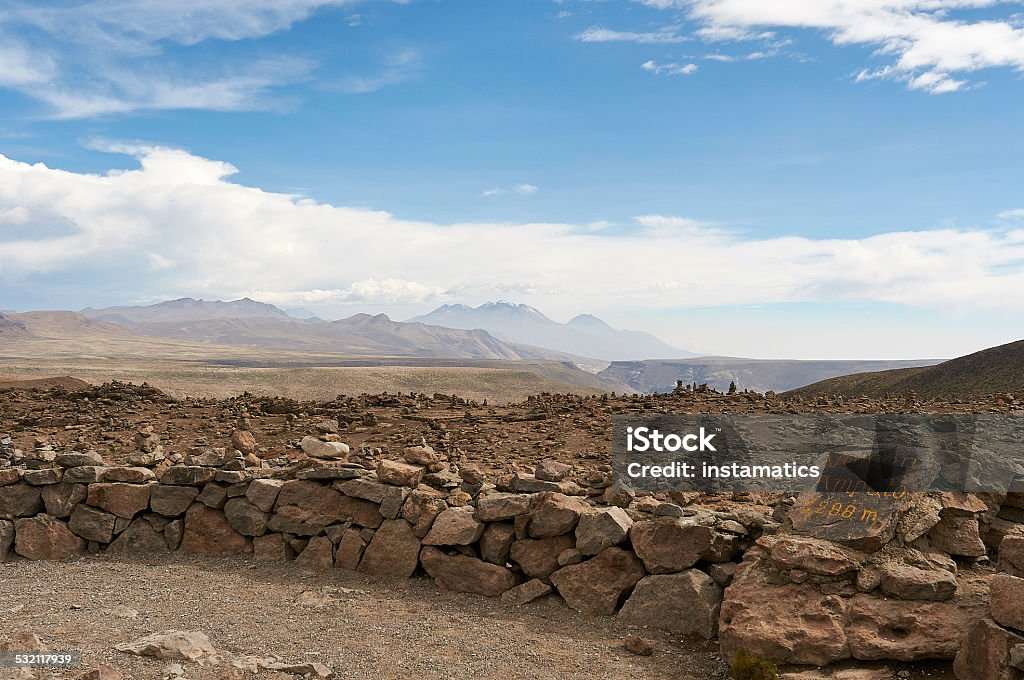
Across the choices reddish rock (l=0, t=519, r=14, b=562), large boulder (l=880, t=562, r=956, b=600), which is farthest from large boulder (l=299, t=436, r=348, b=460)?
large boulder (l=880, t=562, r=956, b=600)

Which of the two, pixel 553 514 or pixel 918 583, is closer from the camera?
pixel 918 583

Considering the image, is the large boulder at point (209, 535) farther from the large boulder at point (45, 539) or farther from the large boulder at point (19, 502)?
the large boulder at point (19, 502)

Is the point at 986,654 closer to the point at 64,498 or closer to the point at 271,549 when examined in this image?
the point at 271,549

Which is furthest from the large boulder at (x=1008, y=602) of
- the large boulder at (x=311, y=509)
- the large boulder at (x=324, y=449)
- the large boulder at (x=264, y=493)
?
the large boulder at (x=324, y=449)

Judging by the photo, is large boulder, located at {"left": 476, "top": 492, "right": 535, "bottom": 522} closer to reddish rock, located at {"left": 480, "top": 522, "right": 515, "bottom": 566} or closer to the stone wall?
the stone wall

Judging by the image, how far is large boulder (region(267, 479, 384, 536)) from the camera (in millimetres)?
11242

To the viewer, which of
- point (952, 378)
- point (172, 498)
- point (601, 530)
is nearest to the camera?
point (601, 530)

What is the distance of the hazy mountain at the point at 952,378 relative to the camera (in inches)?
1496

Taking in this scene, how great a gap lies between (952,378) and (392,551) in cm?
4000

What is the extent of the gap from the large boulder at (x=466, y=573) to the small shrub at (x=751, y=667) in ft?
10.8

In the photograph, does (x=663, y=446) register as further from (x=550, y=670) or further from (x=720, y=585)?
(x=550, y=670)

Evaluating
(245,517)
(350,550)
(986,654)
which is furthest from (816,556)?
(245,517)

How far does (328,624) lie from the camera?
29.5 ft

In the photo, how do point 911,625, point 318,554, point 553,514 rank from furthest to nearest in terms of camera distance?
point 318,554
point 553,514
point 911,625
